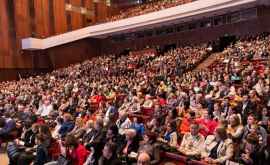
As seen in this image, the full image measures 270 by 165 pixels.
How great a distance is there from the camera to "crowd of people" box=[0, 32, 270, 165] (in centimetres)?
414

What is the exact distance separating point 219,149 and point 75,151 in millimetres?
1568

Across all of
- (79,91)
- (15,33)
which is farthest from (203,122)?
(15,33)

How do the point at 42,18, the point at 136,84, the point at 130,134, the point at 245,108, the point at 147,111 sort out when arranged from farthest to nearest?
the point at 42,18
the point at 136,84
the point at 147,111
the point at 245,108
the point at 130,134

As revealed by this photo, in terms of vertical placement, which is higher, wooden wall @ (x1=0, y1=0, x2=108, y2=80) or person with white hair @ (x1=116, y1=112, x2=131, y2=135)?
wooden wall @ (x1=0, y1=0, x2=108, y2=80)

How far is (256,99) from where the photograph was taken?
19.3ft

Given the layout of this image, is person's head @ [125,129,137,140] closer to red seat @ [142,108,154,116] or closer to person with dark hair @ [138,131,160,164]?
person with dark hair @ [138,131,160,164]

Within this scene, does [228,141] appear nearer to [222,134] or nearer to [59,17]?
[222,134]

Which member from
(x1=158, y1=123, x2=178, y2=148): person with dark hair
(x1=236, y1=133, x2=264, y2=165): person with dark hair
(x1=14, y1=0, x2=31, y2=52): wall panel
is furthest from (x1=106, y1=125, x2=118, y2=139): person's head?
(x1=14, y1=0, x2=31, y2=52): wall panel

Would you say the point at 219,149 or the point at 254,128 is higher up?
the point at 254,128

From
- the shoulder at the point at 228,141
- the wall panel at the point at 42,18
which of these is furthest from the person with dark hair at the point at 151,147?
the wall panel at the point at 42,18

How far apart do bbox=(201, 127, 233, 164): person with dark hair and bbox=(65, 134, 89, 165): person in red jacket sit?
132cm

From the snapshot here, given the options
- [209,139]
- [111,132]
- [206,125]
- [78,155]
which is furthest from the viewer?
[206,125]

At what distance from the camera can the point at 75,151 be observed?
4.27m

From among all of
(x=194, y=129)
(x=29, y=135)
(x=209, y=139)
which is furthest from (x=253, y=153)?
(x=29, y=135)
